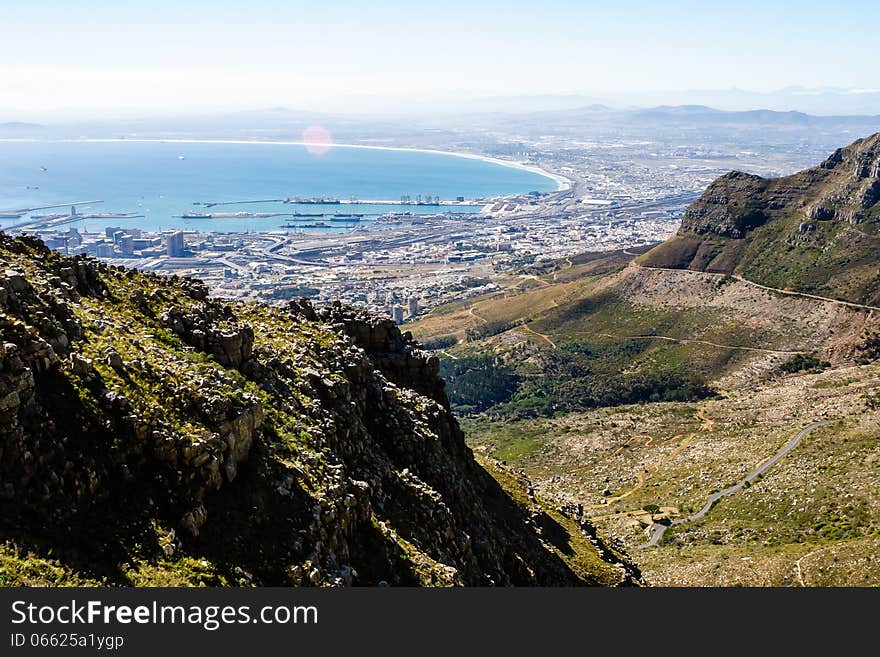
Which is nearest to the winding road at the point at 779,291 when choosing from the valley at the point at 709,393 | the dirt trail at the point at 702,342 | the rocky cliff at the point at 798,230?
the valley at the point at 709,393

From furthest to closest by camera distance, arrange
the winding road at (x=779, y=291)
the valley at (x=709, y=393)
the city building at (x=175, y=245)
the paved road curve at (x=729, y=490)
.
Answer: the city building at (x=175, y=245) → the winding road at (x=779, y=291) → the paved road curve at (x=729, y=490) → the valley at (x=709, y=393)

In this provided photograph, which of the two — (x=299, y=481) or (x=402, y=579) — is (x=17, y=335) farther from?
(x=402, y=579)

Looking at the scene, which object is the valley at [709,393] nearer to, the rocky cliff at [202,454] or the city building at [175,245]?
the rocky cliff at [202,454]

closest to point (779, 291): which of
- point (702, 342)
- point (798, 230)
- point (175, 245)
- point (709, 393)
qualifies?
point (702, 342)

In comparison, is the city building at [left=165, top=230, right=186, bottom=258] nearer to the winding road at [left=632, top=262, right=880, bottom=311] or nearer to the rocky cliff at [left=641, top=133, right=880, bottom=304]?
the rocky cliff at [left=641, top=133, right=880, bottom=304]

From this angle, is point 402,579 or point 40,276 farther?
point 40,276

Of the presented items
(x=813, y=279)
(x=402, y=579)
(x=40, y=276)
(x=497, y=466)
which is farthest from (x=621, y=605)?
(x=813, y=279)
